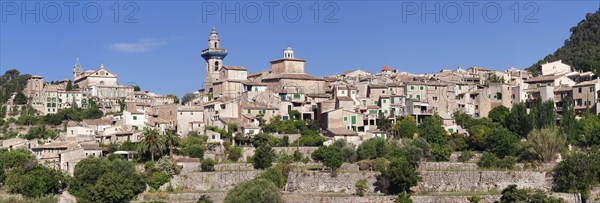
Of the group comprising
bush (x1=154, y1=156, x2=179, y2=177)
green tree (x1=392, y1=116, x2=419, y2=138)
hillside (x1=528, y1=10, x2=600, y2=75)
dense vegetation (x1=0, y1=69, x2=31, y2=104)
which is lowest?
bush (x1=154, y1=156, x2=179, y2=177)

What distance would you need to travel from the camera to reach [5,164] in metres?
52.4

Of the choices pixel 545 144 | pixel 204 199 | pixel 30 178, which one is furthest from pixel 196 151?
pixel 545 144

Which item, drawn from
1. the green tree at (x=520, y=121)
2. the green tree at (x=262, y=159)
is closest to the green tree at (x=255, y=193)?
the green tree at (x=262, y=159)

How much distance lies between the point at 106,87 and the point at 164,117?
16624mm

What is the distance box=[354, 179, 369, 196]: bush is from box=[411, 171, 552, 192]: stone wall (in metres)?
2.50

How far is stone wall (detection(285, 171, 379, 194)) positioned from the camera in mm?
47812

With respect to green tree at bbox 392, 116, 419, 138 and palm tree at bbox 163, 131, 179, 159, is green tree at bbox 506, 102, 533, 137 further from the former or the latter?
palm tree at bbox 163, 131, 179, 159

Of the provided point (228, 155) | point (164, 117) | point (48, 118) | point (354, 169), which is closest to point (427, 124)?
point (354, 169)

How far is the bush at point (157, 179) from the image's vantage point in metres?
48.7

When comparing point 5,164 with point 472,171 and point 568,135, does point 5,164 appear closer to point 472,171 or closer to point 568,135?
point 472,171

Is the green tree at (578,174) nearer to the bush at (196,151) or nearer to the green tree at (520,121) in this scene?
the green tree at (520,121)

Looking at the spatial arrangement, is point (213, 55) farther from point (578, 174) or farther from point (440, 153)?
point (578, 174)

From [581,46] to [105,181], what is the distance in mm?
61247

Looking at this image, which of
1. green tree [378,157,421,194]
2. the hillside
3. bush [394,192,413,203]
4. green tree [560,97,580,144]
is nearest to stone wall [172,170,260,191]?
green tree [378,157,421,194]
